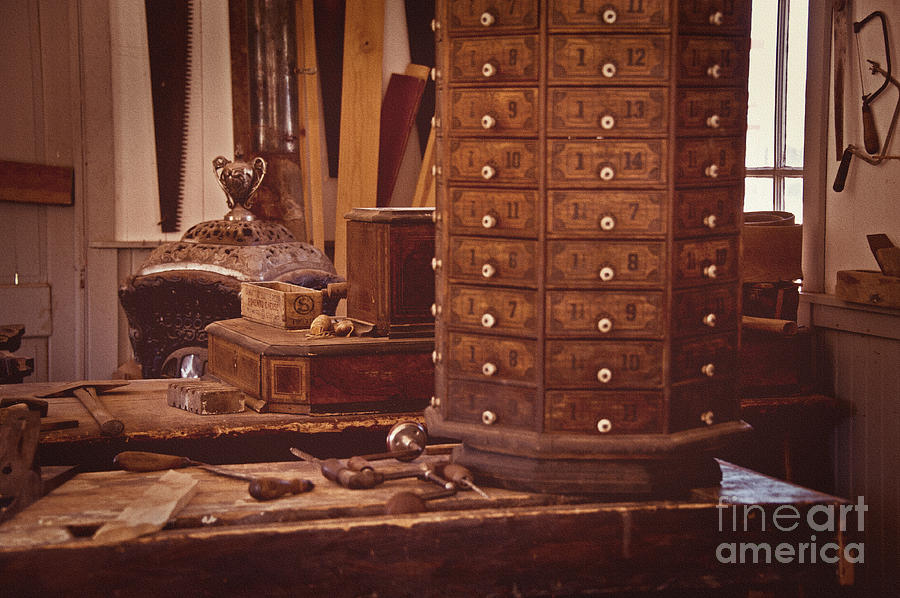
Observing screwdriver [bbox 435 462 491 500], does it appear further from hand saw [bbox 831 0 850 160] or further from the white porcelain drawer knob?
hand saw [bbox 831 0 850 160]

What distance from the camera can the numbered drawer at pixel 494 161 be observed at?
2713 mm

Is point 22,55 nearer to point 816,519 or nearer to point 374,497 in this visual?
point 374,497

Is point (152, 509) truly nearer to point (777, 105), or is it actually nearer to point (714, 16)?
point (714, 16)

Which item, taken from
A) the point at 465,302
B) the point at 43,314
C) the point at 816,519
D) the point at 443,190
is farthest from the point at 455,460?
the point at 43,314

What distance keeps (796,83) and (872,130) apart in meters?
1.12

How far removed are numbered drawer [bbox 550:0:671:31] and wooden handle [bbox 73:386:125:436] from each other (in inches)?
74.8

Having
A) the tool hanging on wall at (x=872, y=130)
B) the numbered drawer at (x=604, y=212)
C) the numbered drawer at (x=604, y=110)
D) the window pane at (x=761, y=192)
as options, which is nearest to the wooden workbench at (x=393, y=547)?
the numbered drawer at (x=604, y=212)

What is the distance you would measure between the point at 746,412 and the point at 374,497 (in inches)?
74.3

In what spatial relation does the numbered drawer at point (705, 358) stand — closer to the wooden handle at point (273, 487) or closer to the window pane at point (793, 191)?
the wooden handle at point (273, 487)

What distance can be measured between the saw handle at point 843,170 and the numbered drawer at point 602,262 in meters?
1.89

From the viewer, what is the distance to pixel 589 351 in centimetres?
274

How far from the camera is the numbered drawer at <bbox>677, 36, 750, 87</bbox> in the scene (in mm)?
2701

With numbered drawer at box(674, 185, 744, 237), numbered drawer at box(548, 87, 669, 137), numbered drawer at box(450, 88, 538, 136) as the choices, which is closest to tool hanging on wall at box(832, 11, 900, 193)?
numbered drawer at box(674, 185, 744, 237)

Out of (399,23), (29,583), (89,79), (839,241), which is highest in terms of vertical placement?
(399,23)
